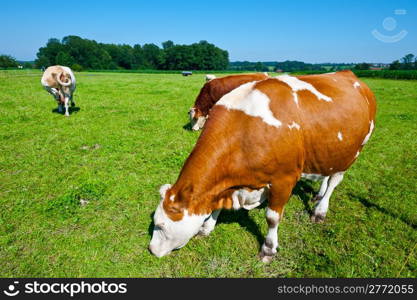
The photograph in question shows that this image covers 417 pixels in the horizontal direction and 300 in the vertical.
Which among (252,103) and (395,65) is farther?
(395,65)

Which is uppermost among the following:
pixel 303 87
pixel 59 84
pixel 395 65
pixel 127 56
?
pixel 127 56

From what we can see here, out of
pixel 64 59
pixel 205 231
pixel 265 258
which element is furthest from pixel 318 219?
pixel 64 59

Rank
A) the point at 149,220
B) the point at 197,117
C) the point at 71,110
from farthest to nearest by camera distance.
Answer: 1. the point at 71,110
2. the point at 197,117
3. the point at 149,220

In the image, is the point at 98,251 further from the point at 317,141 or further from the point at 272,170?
the point at 317,141

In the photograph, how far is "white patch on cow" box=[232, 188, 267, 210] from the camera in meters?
3.18

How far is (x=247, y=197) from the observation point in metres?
3.23

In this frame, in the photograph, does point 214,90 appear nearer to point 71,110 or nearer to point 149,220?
point 149,220

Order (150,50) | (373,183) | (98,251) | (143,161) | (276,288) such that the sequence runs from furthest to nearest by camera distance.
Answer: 1. (150,50)
2. (143,161)
3. (373,183)
4. (98,251)
5. (276,288)

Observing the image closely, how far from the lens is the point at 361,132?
3.79 m

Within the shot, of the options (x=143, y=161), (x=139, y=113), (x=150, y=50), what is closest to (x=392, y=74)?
(x=139, y=113)

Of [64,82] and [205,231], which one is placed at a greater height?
[64,82]

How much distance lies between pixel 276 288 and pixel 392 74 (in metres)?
59.9

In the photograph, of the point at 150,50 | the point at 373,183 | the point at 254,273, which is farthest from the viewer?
the point at 150,50

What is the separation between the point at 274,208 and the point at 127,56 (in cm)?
12795
